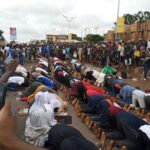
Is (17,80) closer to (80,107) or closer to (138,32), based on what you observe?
(80,107)

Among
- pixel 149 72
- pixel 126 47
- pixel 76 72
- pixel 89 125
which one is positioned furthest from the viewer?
pixel 126 47

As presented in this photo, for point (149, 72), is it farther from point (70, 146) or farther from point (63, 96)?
point (70, 146)

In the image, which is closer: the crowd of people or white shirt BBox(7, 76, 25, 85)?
the crowd of people

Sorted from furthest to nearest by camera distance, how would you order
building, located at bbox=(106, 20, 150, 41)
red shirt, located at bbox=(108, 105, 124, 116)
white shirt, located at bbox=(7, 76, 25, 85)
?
building, located at bbox=(106, 20, 150, 41) → white shirt, located at bbox=(7, 76, 25, 85) → red shirt, located at bbox=(108, 105, 124, 116)

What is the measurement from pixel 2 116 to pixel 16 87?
1395cm

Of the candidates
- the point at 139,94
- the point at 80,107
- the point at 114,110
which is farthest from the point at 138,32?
the point at 114,110

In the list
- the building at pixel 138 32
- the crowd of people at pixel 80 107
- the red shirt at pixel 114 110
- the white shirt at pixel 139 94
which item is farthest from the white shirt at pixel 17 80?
the building at pixel 138 32

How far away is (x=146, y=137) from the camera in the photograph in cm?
580

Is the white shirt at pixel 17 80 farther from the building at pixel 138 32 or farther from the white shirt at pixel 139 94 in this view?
the building at pixel 138 32

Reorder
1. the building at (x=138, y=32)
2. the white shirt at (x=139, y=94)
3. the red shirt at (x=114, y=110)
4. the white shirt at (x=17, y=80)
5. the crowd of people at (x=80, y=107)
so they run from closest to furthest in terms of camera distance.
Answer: the crowd of people at (x=80, y=107)
the red shirt at (x=114, y=110)
the white shirt at (x=139, y=94)
the white shirt at (x=17, y=80)
the building at (x=138, y=32)

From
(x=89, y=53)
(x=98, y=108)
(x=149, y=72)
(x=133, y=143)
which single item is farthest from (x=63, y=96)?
(x=89, y=53)

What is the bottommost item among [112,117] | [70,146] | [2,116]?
[112,117]

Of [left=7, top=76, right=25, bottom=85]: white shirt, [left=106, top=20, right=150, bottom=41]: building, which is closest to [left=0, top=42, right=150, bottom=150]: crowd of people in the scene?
[left=7, top=76, right=25, bottom=85]: white shirt

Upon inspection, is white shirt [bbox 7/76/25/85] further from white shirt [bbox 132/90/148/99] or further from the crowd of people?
white shirt [bbox 132/90/148/99]
